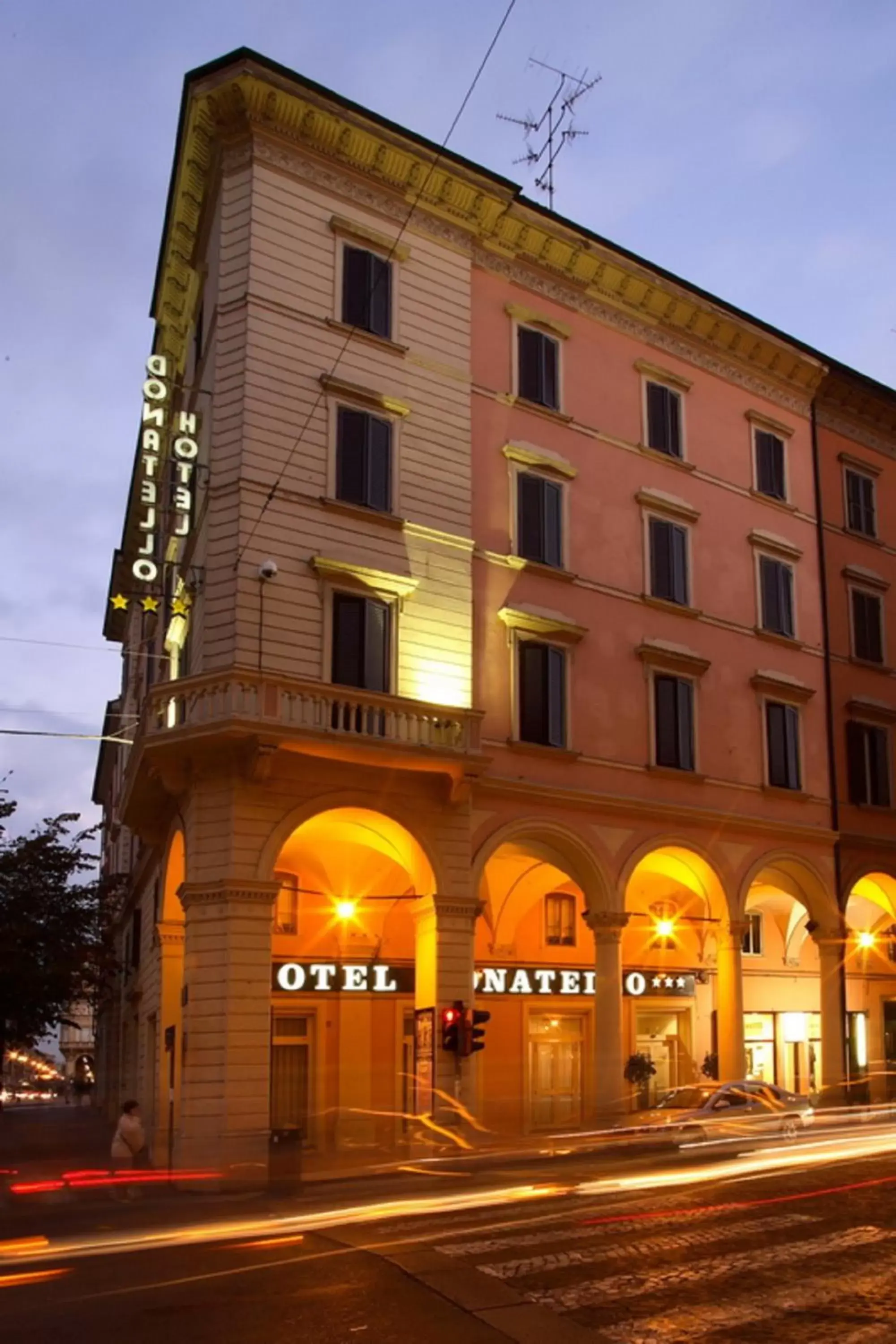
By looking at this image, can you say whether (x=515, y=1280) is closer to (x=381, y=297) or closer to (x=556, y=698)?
(x=556, y=698)

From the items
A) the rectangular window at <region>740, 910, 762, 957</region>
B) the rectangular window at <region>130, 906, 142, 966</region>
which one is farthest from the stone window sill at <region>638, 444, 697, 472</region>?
the rectangular window at <region>130, 906, 142, 966</region>

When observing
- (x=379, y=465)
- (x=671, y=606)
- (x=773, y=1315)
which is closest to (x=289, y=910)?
(x=379, y=465)

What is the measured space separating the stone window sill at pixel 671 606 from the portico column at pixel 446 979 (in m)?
8.46

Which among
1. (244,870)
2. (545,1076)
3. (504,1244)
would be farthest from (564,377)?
(504,1244)

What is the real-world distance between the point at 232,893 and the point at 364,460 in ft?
27.8

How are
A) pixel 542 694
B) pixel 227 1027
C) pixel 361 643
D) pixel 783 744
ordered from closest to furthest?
1. pixel 227 1027
2. pixel 361 643
3. pixel 542 694
4. pixel 783 744

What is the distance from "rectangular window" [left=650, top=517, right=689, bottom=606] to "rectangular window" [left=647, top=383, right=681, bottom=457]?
180 cm

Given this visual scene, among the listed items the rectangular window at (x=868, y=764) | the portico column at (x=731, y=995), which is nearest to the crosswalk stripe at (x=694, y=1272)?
the portico column at (x=731, y=995)

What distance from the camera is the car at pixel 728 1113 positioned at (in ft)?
75.2

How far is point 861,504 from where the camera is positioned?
36594 mm

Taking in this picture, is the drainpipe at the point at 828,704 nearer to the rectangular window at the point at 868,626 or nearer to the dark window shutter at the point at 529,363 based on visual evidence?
the rectangular window at the point at 868,626

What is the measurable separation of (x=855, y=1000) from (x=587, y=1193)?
902 inches

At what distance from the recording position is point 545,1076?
31.8 m

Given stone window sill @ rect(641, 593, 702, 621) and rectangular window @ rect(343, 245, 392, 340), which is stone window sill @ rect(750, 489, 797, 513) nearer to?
stone window sill @ rect(641, 593, 702, 621)
